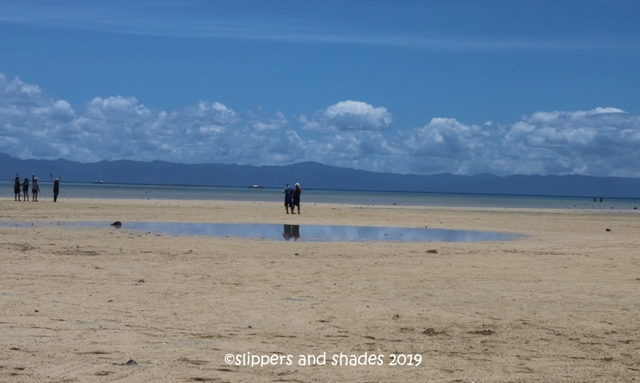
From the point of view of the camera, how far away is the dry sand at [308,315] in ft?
25.3

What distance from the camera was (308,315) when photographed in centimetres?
1063

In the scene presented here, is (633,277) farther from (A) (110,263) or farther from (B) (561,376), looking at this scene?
(A) (110,263)

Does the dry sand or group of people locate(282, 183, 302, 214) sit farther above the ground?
group of people locate(282, 183, 302, 214)

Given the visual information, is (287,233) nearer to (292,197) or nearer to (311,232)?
(311,232)

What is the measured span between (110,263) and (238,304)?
5.83 meters

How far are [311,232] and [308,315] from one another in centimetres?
1842

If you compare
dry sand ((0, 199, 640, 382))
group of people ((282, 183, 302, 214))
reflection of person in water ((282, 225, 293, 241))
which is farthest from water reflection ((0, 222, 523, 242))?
group of people ((282, 183, 302, 214))

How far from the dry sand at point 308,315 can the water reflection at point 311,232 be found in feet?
22.0

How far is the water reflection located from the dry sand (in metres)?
6.71

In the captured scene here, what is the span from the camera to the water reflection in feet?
86.4

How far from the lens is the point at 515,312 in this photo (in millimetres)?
11234

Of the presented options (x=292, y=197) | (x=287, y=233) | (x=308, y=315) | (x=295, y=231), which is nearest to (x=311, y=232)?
(x=295, y=231)

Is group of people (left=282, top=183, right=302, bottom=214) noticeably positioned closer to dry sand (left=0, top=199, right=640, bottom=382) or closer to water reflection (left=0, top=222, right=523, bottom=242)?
water reflection (left=0, top=222, right=523, bottom=242)

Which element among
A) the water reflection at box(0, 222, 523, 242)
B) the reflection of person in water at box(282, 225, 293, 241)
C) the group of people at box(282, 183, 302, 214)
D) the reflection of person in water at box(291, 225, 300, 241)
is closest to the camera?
the reflection of person in water at box(282, 225, 293, 241)
